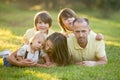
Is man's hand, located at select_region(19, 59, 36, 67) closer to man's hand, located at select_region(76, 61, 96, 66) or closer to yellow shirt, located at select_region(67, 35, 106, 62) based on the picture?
yellow shirt, located at select_region(67, 35, 106, 62)

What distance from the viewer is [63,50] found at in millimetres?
7887

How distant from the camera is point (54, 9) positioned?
3456cm

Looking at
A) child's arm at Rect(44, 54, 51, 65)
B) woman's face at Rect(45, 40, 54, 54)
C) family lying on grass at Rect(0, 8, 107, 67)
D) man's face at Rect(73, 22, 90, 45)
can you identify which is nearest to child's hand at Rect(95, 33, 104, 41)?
family lying on grass at Rect(0, 8, 107, 67)

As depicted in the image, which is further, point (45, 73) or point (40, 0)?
point (40, 0)

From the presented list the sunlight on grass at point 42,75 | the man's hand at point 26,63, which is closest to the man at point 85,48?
the man's hand at point 26,63

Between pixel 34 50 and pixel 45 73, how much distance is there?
0.87 m

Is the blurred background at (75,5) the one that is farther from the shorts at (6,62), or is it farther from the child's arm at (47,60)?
the child's arm at (47,60)

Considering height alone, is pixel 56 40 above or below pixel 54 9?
below

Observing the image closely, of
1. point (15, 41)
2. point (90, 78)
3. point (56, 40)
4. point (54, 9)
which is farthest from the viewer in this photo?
point (54, 9)

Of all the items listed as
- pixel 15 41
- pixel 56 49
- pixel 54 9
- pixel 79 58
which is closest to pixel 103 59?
pixel 79 58

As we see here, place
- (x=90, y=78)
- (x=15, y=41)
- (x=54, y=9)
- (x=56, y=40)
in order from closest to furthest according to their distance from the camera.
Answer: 1. (x=90, y=78)
2. (x=56, y=40)
3. (x=15, y=41)
4. (x=54, y=9)

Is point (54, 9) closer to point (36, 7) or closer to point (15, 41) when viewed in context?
point (36, 7)

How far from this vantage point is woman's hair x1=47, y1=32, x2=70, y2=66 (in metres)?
7.78

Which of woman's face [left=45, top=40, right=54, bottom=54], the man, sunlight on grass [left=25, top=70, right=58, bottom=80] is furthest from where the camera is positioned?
the man
